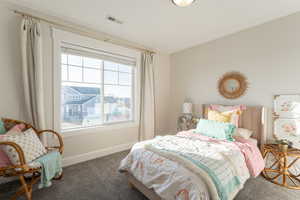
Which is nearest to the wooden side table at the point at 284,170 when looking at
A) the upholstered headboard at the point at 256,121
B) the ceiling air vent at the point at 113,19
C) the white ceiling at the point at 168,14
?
the upholstered headboard at the point at 256,121

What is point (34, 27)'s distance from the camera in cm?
204

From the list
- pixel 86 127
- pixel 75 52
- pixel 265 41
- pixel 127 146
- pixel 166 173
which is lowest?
pixel 127 146

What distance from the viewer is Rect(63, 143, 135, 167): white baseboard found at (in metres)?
2.48

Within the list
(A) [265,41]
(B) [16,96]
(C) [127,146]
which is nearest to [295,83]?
(A) [265,41]

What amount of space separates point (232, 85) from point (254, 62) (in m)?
0.53

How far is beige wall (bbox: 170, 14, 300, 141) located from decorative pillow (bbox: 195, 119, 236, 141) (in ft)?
2.63

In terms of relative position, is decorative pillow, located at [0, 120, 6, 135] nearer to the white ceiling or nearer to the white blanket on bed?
the white ceiling

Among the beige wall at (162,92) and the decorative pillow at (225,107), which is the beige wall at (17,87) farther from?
the decorative pillow at (225,107)

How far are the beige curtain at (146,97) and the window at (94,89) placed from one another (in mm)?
269

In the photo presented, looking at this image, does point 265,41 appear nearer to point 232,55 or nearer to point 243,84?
point 232,55

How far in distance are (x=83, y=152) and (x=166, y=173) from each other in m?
1.97

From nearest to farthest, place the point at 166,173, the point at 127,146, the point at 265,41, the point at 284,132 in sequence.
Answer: the point at 166,173 → the point at 284,132 → the point at 265,41 → the point at 127,146

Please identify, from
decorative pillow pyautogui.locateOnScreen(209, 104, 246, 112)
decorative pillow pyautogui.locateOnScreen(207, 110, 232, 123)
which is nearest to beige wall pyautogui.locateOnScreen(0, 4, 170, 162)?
decorative pillow pyautogui.locateOnScreen(207, 110, 232, 123)

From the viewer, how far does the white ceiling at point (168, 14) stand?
6.38 ft
